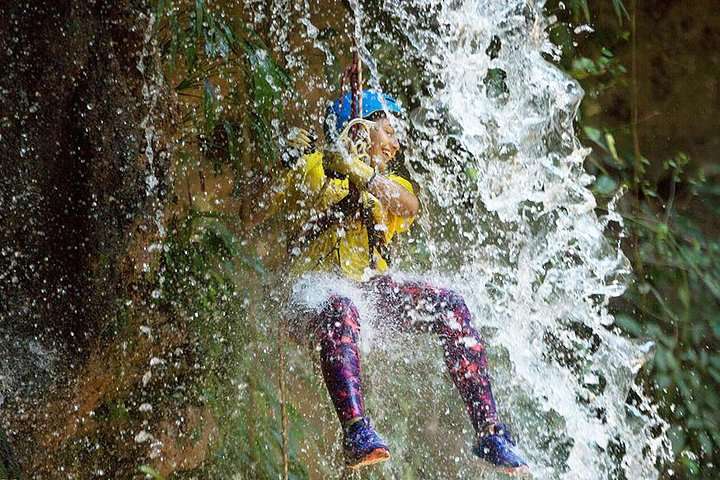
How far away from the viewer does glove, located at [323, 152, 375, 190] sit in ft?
4.32

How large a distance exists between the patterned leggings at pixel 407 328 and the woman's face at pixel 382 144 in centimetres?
19

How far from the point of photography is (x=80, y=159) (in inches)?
54.2

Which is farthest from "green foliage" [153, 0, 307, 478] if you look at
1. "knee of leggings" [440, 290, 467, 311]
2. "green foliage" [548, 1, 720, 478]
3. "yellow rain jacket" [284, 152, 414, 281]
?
"green foliage" [548, 1, 720, 478]

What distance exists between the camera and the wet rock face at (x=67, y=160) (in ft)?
4.43

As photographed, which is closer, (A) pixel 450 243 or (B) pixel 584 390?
(A) pixel 450 243

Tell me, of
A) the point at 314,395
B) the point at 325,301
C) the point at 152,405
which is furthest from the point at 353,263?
the point at 152,405

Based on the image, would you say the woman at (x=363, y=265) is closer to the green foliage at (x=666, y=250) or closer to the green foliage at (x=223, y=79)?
the green foliage at (x=223, y=79)

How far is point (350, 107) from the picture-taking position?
1370 millimetres

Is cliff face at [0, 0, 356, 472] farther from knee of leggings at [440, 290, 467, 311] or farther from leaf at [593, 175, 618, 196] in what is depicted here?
leaf at [593, 175, 618, 196]

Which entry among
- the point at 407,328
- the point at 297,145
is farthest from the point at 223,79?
the point at 407,328

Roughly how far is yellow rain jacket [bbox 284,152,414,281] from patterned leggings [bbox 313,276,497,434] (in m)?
0.05

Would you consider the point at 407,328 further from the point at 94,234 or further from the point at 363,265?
the point at 94,234

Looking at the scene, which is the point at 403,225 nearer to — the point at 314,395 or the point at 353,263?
the point at 353,263

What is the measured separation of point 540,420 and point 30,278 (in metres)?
1.00
